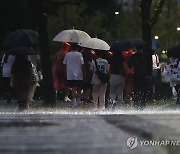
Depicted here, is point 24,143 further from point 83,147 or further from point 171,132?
point 171,132

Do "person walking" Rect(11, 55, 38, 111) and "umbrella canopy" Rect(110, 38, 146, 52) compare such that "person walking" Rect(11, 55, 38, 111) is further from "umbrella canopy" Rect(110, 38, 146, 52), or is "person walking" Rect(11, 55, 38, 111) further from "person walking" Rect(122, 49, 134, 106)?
"person walking" Rect(122, 49, 134, 106)

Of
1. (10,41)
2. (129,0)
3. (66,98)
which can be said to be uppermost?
(129,0)

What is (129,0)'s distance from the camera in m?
43.9

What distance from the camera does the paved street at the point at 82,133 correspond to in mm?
3553

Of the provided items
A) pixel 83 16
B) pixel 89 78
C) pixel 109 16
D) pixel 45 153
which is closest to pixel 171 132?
pixel 45 153

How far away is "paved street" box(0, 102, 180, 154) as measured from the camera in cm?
355

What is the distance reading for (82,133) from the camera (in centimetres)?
374

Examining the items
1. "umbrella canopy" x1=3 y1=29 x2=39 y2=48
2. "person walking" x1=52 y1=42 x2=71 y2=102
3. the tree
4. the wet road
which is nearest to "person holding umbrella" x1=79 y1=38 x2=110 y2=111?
"person walking" x1=52 y1=42 x2=71 y2=102

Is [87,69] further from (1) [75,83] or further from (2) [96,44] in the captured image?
(2) [96,44]

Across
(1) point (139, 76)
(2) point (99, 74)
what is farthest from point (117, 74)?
(2) point (99, 74)

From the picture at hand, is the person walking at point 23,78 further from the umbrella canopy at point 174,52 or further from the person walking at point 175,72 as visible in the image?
the person walking at point 175,72

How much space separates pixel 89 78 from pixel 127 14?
112ft

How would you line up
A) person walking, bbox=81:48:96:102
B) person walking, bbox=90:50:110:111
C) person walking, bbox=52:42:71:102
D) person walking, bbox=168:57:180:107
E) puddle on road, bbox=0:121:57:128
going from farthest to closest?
person walking, bbox=168:57:180:107 < person walking, bbox=52:42:71:102 < person walking, bbox=81:48:96:102 < person walking, bbox=90:50:110:111 < puddle on road, bbox=0:121:57:128

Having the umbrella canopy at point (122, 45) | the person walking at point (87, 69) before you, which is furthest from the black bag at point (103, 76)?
the umbrella canopy at point (122, 45)
